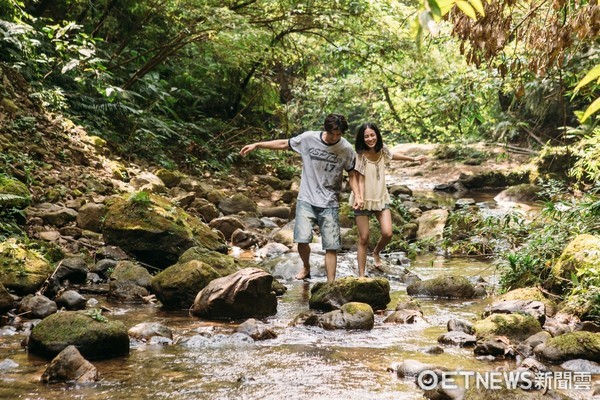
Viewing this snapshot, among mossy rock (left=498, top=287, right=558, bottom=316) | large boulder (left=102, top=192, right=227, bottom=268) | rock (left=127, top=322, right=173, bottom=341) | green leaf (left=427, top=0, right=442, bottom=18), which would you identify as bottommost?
rock (left=127, top=322, right=173, bottom=341)

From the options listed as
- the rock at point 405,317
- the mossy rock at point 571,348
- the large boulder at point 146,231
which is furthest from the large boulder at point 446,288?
the large boulder at point 146,231

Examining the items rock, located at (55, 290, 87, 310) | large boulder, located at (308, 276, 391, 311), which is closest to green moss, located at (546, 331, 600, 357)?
large boulder, located at (308, 276, 391, 311)

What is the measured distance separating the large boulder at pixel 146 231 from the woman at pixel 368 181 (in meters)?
2.06

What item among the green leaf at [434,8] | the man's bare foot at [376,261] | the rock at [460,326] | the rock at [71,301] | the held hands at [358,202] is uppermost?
the held hands at [358,202]

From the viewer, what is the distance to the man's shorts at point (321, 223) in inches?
257

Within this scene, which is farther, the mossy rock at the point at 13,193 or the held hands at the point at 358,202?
the mossy rock at the point at 13,193

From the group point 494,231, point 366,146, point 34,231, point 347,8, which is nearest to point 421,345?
point 366,146

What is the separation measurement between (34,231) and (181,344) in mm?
3560

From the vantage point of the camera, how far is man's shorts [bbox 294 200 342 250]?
6.52 metres

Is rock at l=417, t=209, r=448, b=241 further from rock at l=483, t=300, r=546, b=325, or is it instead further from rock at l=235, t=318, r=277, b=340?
rock at l=235, t=318, r=277, b=340

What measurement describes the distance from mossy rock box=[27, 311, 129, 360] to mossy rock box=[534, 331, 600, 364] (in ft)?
9.44

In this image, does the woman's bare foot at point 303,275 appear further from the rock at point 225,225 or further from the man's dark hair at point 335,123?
the rock at point 225,225

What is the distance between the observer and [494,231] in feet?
24.6

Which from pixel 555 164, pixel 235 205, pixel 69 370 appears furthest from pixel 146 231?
pixel 555 164
